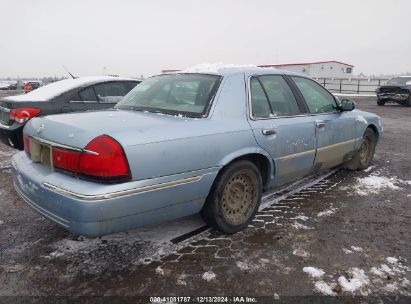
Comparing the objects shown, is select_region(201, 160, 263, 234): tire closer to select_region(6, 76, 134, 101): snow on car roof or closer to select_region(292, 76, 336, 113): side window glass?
select_region(292, 76, 336, 113): side window glass

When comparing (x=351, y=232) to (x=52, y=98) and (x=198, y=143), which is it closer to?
(x=198, y=143)

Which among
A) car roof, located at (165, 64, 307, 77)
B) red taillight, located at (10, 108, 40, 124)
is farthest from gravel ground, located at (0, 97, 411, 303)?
car roof, located at (165, 64, 307, 77)

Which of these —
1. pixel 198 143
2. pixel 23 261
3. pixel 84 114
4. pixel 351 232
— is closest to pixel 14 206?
pixel 23 261


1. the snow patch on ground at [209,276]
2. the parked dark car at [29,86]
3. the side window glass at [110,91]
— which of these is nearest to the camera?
the snow patch on ground at [209,276]

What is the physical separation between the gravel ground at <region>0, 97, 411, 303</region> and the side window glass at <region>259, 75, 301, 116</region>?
1.10 metres

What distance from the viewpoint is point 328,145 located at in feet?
15.0

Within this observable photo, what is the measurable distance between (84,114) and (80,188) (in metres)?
1.00

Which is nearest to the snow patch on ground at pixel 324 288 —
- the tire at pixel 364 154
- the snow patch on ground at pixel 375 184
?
the snow patch on ground at pixel 375 184

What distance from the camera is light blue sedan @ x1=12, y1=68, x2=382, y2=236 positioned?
2.63 m

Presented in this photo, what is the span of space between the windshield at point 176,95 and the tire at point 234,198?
616 millimetres

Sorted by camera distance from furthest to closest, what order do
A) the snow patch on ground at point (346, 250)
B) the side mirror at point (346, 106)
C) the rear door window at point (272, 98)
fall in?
the side mirror at point (346, 106)
the rear door window at point (272, 98)
the snow patch on ground at point (346, 250)

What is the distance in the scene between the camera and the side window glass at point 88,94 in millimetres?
6023

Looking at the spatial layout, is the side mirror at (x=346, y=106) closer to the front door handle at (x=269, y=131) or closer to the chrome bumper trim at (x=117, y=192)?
the front door handle at (x=269, y=131)

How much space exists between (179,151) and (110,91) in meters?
3.97
